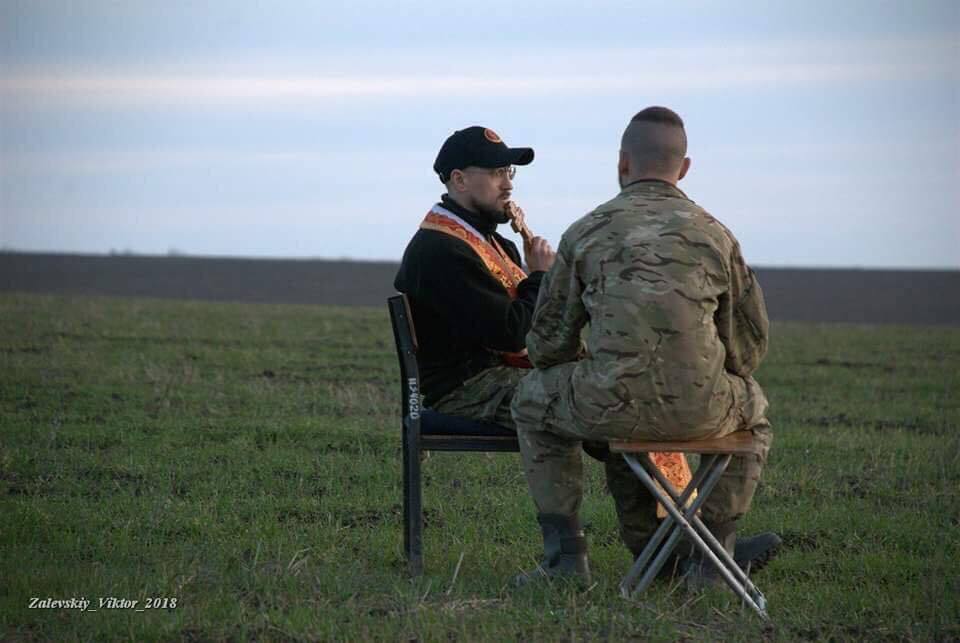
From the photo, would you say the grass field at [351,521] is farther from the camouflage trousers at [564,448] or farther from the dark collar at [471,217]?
the dark collar at [471,217]

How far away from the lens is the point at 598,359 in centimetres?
534

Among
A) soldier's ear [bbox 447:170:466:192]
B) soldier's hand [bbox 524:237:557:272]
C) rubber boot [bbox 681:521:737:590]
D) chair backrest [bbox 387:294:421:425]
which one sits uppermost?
soldier's ear [bbox 447:170:466:192]

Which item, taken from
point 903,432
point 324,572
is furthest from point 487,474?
point 903,432

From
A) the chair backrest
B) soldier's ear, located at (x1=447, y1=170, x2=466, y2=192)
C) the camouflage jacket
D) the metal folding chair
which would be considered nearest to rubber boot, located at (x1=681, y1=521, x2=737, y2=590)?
the camouflage jacket

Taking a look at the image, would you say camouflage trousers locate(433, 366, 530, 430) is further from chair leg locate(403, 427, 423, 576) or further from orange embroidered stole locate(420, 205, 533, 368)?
chair leg locate(403, 427, 423, 576)

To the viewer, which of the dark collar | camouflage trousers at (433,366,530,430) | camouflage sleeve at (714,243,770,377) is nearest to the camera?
camouflage sleeve at (714,243,770,377)

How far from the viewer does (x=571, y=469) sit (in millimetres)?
5797

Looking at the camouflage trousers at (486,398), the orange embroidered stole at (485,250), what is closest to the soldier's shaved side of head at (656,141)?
the orange embroidered stole at (485,250)

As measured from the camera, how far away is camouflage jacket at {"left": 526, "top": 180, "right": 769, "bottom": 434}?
5227 millimetres

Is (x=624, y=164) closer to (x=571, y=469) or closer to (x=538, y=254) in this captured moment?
(x=538, y=254)

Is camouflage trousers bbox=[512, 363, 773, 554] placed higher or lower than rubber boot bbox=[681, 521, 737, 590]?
higher

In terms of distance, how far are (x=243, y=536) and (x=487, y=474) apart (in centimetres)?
228

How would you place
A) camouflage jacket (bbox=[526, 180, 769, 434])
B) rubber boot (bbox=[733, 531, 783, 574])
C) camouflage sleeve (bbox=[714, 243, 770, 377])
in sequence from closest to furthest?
1. camouflage jacket (bbox=[526, 180, 769, 434])
2. camouflage sleeve (bbox=[714, 243, 770, 377])
3. rubber boot (bbox=[733, 531, 783, 574])

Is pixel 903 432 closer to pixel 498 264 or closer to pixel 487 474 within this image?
pixel 487 474
